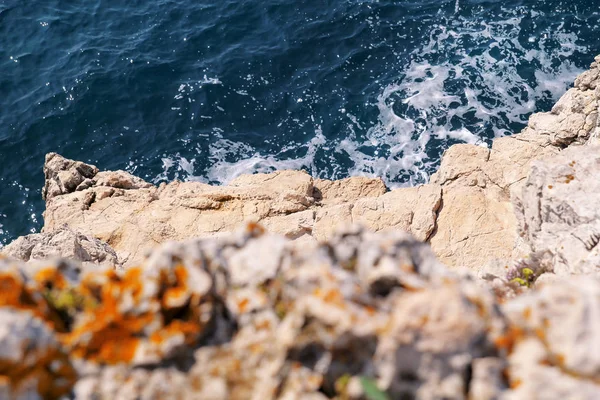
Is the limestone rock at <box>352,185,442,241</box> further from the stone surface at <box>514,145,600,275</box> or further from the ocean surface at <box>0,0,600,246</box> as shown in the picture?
the ocean surface at <box>0,0,600,246</box>

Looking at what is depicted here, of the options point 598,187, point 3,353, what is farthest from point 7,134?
point 598,187

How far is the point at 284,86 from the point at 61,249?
18.4 metres

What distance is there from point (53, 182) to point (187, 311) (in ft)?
68.6

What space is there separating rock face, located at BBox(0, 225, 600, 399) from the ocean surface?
19845mm

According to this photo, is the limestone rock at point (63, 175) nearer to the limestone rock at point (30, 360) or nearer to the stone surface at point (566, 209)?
the limestone rock at point (30, 360)

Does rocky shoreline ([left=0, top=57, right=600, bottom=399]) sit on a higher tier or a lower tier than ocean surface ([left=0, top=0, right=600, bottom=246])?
higher

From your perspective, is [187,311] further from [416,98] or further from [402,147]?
[416,98]

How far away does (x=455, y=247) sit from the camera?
58.1ft

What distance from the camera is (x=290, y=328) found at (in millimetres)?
6648

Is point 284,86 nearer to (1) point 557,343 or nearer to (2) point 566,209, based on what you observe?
(2) point 566,209

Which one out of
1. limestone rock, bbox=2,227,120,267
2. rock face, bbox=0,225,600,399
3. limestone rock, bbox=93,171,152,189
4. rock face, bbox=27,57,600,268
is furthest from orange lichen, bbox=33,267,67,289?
A: limestone rock, bbox=93,171,152,189

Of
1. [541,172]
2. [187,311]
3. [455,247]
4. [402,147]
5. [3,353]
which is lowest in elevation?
[402,147]

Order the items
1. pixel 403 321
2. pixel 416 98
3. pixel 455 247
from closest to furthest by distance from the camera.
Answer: pixel 403 321 < pixel 455 247 < pixel 416 98

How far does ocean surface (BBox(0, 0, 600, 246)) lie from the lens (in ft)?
92.4
